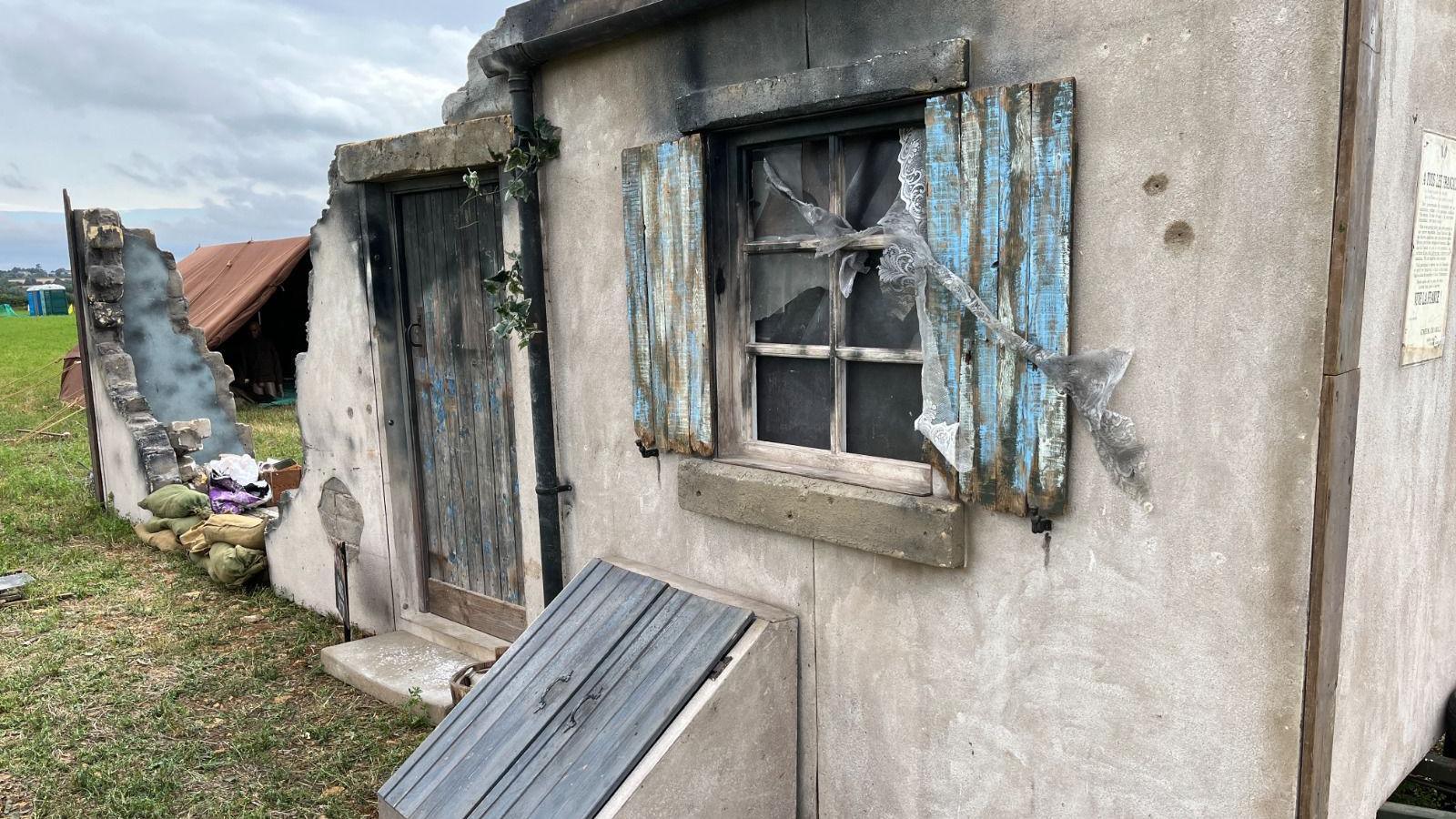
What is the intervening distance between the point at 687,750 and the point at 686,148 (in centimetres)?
Answer: 188

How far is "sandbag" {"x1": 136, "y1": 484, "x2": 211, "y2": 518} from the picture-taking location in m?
7.60

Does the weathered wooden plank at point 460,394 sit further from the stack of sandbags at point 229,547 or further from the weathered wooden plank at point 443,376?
the stack of sandbags at point 229,547

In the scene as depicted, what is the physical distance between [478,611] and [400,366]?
4.53 ft

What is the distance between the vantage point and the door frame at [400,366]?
454cm

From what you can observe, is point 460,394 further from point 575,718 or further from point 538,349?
point 575,718

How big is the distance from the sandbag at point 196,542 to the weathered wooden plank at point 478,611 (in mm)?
2699

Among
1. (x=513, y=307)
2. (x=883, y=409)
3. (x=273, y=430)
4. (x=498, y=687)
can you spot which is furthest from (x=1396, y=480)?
(x=273, y=430)

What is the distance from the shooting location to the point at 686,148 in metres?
3.13

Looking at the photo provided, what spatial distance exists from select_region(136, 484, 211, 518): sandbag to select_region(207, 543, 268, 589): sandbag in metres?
1.33

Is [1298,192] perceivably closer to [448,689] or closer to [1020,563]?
[1020,563]

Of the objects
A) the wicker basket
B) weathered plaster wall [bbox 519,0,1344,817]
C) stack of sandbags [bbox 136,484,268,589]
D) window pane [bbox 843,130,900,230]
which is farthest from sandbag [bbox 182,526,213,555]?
window pane [bbox 843,130,900,230]

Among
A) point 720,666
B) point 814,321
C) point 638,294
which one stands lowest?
point 720,666

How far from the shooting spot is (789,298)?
3154 mm

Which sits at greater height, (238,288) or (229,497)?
(238,288)
